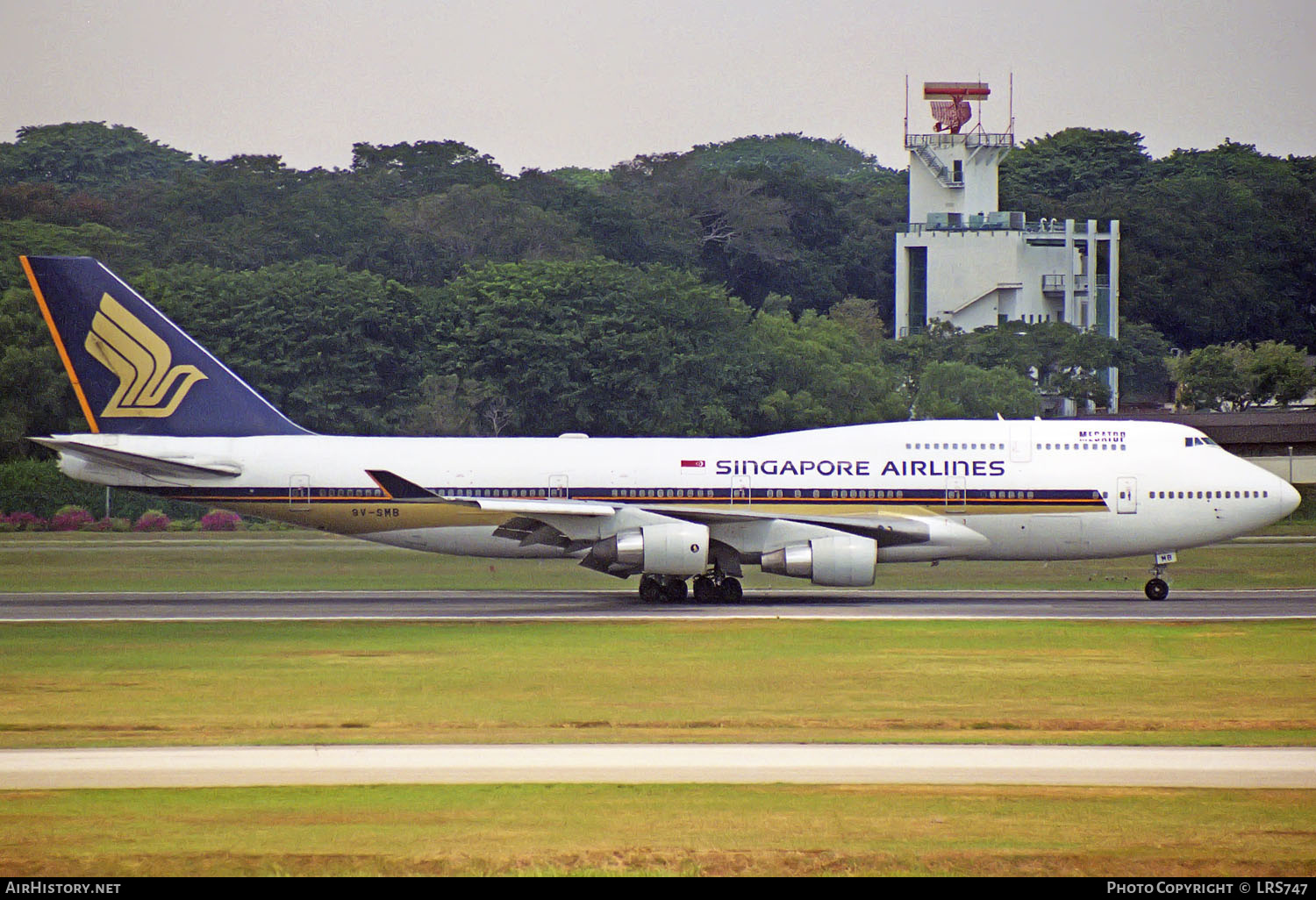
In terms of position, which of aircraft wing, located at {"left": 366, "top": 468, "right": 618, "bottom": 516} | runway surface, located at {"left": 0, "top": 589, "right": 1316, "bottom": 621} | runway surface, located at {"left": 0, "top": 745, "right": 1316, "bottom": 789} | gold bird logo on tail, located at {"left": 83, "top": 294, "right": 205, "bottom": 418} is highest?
gold bird logo on tail, located at {"left": 83, "top": 294, "right": 205, "bottom": 418}

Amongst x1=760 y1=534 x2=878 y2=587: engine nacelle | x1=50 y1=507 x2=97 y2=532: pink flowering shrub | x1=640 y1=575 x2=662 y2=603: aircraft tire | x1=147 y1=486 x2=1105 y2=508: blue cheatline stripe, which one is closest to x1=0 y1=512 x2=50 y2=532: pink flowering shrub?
x1=50 y1=507 x2=97 y2=532: pink flowering shrub

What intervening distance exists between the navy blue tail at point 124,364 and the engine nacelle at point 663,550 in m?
9.72

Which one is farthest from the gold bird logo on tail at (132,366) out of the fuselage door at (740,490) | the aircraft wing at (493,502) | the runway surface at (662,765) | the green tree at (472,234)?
the green tree at (472,234)

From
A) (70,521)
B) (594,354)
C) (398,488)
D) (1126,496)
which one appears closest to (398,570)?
(398,488)

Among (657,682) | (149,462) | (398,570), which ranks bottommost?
(657,682)

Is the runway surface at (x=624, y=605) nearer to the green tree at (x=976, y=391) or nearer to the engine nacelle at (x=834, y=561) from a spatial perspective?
the engine nacelle at (x=834, y=561)

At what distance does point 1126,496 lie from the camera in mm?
39875

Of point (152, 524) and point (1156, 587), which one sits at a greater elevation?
point (152, 524)

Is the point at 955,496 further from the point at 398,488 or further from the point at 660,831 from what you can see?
the point at 660,831

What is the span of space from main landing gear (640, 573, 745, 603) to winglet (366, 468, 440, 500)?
5.72 metres

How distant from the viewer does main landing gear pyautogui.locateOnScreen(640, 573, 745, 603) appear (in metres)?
39.1

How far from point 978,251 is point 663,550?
82106mm

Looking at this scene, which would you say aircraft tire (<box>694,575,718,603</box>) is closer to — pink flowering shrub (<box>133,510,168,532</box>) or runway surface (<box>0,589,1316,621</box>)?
runway surface (<box>0,589,1316,621</box>)

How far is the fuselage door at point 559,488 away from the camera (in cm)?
3969
